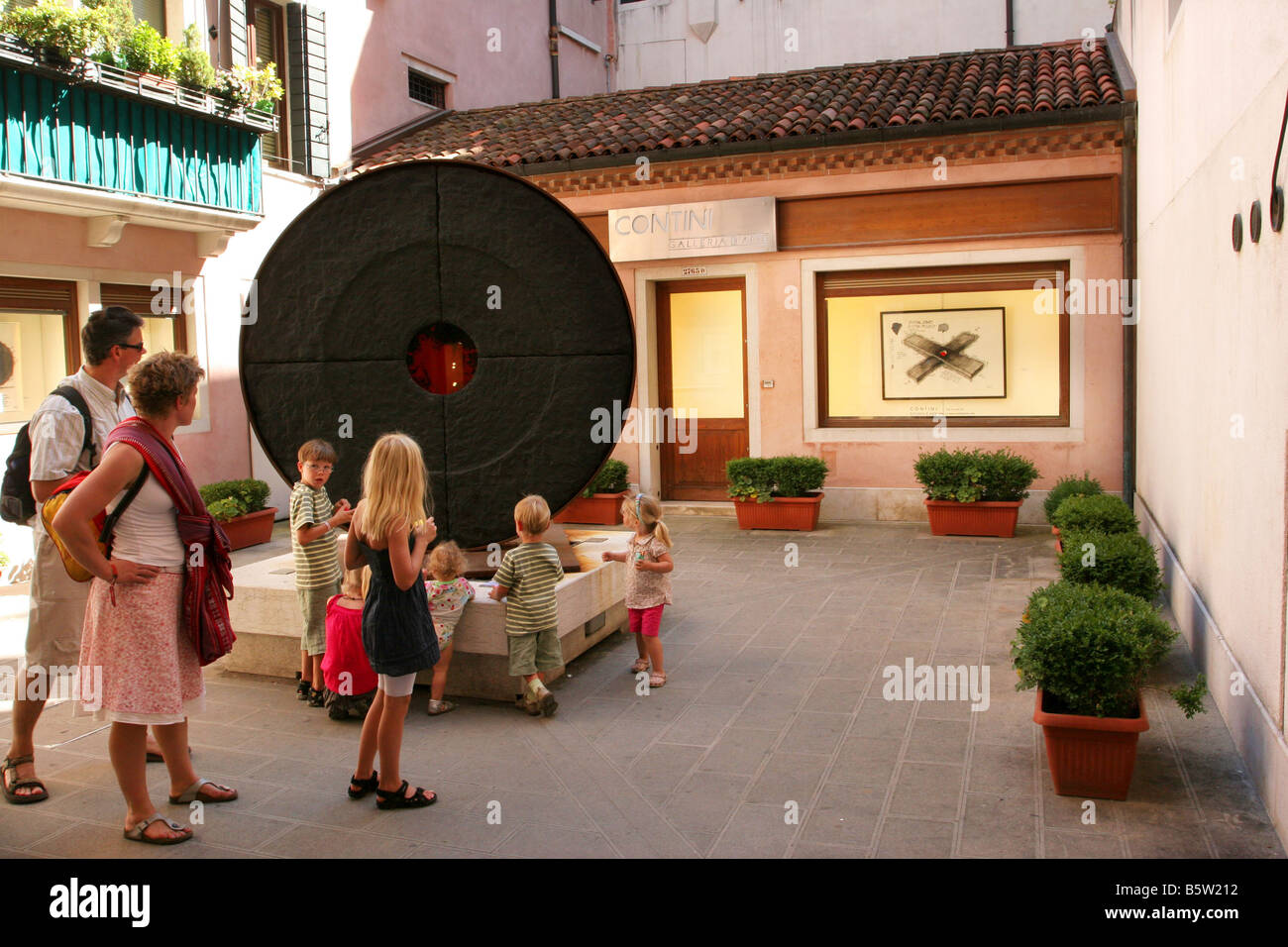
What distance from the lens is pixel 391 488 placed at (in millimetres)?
4172

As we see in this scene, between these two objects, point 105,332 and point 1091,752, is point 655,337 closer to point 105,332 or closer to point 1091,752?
point 105,332

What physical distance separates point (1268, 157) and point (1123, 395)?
24.2 ft

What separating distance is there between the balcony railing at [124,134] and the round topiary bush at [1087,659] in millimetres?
8916

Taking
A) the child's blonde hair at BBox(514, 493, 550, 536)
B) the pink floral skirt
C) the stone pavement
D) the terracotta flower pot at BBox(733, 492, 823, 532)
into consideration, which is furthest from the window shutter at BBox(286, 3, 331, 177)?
the pink floral skirt

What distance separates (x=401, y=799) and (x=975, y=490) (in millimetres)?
7927

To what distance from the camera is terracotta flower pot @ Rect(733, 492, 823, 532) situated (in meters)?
11.7

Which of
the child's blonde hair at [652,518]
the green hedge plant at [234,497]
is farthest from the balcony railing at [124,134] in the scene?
the child's blonde hair at [652,518]

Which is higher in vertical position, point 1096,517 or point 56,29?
point 56,29

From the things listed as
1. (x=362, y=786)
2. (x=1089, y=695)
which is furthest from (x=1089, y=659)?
(x=362, y=786)

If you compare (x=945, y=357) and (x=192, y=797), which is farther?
(x=945, y=357)

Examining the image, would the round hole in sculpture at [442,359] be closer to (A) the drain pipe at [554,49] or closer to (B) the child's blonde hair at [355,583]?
(B) the child's blonde hair at [355,583]

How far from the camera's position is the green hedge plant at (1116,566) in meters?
6.44

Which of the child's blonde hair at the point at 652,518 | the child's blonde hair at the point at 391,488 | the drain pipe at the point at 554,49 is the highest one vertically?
the drain pipe at the point at 554,49
